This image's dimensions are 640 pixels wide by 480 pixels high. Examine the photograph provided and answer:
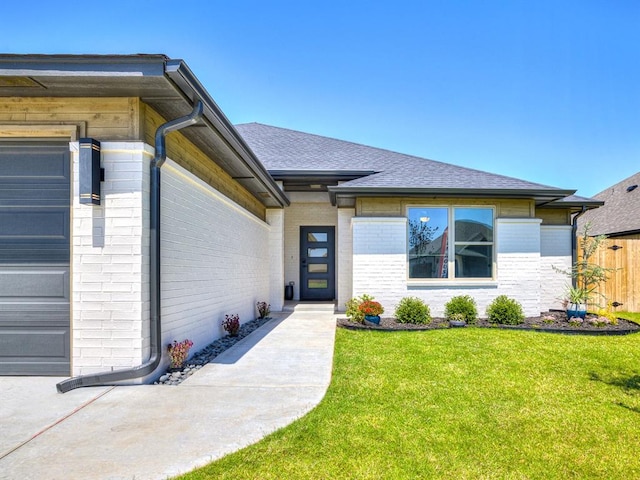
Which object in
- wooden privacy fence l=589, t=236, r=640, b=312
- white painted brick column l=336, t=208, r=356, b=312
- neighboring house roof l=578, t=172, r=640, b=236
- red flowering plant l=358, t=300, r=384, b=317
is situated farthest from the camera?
neighboring house roof l=578, t=172, r=640, b=236

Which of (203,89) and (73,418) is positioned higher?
(203,89)

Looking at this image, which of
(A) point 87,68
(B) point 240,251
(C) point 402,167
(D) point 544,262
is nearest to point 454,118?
(C) point 402,167

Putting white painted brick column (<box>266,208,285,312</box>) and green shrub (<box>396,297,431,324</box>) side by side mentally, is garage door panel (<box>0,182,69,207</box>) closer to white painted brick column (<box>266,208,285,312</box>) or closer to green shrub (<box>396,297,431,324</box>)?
green shrub (<box>396,297,431,324</box>)

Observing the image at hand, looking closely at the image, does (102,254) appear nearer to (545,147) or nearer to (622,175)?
(545,147)

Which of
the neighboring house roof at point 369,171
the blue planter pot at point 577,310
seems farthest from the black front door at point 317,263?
the blue planter pot at point 577,310

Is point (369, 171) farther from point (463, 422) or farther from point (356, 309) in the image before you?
point (463, 422)

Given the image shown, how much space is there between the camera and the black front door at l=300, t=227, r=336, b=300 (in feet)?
38.1

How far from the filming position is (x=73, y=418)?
121 inches

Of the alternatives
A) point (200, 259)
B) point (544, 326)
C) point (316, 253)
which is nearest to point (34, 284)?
point (200, 259)

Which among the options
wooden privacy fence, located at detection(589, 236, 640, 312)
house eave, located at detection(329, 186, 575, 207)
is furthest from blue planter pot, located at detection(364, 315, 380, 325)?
wooden privacy fence, located at detection(589, 236, 640, 312)

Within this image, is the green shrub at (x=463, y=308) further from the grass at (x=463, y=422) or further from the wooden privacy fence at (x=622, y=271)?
the wooden privacy fence at (x=622, y=271)

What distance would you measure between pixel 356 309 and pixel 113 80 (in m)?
5.83

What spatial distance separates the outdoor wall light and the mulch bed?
518 centimetres

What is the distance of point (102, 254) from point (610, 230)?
55.8 feet
